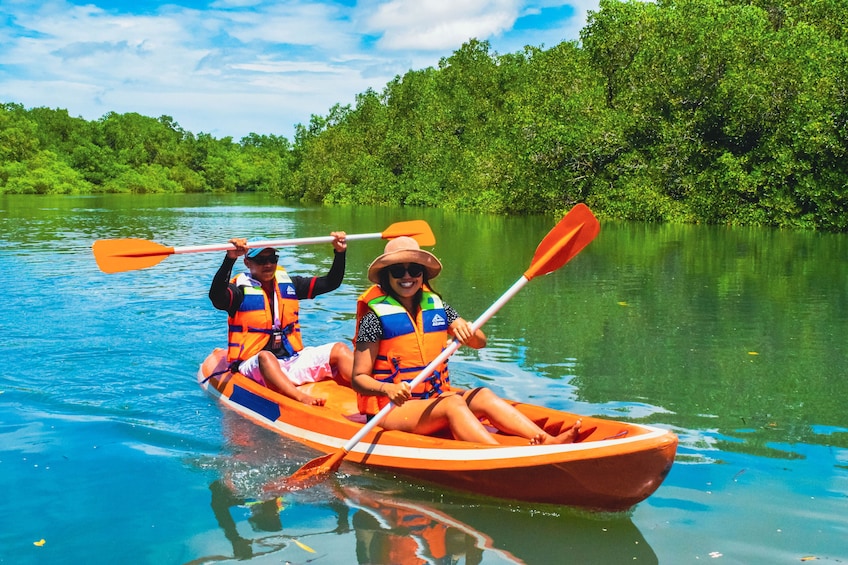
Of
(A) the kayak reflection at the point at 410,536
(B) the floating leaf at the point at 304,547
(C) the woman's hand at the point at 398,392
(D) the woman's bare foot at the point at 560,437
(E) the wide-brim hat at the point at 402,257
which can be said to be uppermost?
(E) the wide-brim hat at the point at 402,257

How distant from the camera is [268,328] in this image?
633cm

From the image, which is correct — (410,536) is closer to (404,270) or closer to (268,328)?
(404,270)

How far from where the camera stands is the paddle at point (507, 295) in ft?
15.3

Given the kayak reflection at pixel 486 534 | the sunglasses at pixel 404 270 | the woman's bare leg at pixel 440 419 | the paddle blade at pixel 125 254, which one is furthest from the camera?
the paddle blade at pixel 125 254

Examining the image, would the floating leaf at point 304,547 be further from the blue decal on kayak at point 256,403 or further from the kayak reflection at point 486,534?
the blue decal on kayak at point 256,403

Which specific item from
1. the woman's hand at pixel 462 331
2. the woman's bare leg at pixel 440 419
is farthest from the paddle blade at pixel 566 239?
the woman's bare leg at pixel 440 419

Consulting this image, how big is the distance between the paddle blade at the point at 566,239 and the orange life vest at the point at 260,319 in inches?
85.0

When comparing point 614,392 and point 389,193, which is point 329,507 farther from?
point 389,193

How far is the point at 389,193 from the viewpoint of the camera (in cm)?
4559

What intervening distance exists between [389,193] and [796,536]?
42270 mm

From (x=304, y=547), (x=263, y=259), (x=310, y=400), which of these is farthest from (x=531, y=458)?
(x=263, y=259)

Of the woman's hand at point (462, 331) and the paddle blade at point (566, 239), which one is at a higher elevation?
the paddle blade at point (566, 239)

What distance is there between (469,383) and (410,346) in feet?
7.36

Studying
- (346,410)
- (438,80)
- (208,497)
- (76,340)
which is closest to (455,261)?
(76,340)
